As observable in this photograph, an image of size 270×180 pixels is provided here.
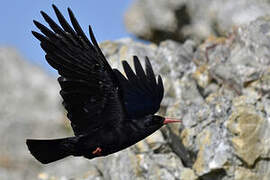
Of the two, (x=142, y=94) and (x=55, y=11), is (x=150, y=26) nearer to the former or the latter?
(x=142, y=94)

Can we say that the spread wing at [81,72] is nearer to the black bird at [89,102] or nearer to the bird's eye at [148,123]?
the black bird at [89,102]

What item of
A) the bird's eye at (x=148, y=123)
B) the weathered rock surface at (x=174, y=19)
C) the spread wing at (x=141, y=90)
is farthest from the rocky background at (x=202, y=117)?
the bird's eye at (x=148, y=123)

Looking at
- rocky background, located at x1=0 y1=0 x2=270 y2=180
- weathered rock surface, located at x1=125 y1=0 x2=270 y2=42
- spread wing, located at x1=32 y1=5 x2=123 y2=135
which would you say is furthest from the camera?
weathered rock surface, located at x1=125 y1=0 x2=270 y2=42

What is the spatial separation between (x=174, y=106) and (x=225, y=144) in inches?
61.3

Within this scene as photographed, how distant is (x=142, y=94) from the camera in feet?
32.7

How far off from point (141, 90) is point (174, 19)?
30.4ft

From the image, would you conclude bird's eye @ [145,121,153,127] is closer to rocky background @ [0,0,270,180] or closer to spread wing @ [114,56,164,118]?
spread wing @ [114,56,164,118]

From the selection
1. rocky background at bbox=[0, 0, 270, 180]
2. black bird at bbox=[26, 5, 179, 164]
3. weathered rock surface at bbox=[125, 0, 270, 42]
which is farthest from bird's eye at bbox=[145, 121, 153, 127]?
weathered rock surface at bbox=[125, 0, 270, 42]

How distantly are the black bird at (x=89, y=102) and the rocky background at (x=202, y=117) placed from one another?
5.16ft

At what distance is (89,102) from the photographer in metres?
8.89

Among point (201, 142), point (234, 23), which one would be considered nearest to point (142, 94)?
point (201, 142)

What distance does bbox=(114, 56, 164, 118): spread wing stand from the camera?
9.80m

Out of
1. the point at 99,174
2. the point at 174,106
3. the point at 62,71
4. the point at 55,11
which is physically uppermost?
the point at 55,11

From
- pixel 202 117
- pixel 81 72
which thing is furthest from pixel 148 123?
pixel 202 117
